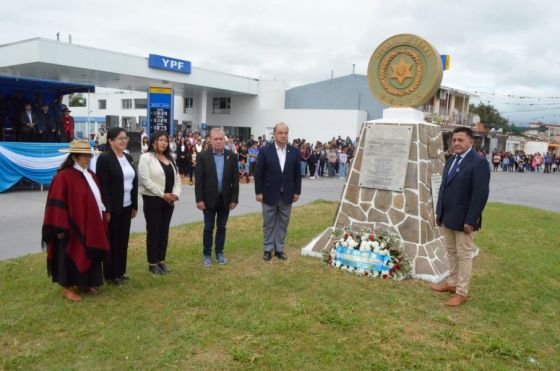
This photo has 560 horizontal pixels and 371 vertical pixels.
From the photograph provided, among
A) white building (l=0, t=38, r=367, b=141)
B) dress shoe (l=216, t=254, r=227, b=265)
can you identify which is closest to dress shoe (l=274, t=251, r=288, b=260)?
dress shoe (l=216, t=254, r=227, b=265)

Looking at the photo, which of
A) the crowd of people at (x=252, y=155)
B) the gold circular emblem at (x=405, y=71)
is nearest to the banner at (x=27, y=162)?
the crowd of people at (x=252, y=155)

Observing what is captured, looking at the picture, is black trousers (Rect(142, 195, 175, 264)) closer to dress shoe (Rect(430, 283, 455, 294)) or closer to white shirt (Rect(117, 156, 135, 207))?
white shirt (Rect(117, 156, 135, 207))

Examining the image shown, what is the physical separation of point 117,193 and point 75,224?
0.58 meters

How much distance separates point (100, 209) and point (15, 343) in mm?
1389

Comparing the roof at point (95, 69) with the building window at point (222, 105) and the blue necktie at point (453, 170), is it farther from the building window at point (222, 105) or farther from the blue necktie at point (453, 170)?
the blue necktie at point (453, 170)

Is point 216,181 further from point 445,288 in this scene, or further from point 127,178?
point 445,288

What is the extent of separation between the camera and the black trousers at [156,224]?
17.2 feet

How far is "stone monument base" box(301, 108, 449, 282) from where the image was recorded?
5.86 metres

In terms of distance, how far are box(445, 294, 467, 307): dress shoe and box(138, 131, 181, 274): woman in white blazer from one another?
3.19 metres

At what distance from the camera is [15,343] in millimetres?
3748

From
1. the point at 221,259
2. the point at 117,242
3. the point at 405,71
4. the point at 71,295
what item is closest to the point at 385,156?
the point at 405,71

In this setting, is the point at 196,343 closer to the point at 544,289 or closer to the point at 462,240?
the point at 462,240

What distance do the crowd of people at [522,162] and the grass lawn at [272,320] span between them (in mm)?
30604

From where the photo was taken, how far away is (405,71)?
635 cm
